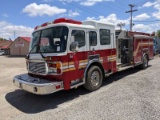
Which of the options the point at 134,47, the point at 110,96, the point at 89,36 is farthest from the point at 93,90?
the point at 134,47

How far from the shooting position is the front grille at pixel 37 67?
20.1 ft

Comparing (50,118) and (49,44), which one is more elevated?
(49,44)

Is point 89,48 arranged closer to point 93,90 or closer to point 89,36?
point 89,36

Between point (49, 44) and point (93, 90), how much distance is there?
2.46 meters

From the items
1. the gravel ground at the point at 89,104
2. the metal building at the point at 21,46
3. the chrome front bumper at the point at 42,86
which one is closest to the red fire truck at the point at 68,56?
the chrome front bumper at the point at 42,86

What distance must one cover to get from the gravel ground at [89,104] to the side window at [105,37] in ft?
6.02

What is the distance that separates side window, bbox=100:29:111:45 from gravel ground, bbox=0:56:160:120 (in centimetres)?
183

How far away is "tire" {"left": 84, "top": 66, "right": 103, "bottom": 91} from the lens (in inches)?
274

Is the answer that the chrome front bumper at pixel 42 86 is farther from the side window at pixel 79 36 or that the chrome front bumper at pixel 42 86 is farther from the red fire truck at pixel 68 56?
the side window at pixel 79 36

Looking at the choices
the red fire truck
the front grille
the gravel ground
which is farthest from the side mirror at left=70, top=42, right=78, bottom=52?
the gravel ground

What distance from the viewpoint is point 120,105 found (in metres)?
5.61

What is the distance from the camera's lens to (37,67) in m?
6.39

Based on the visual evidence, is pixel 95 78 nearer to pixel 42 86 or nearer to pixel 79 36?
pixel 79 36

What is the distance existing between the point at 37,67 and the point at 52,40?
3.47 feet
